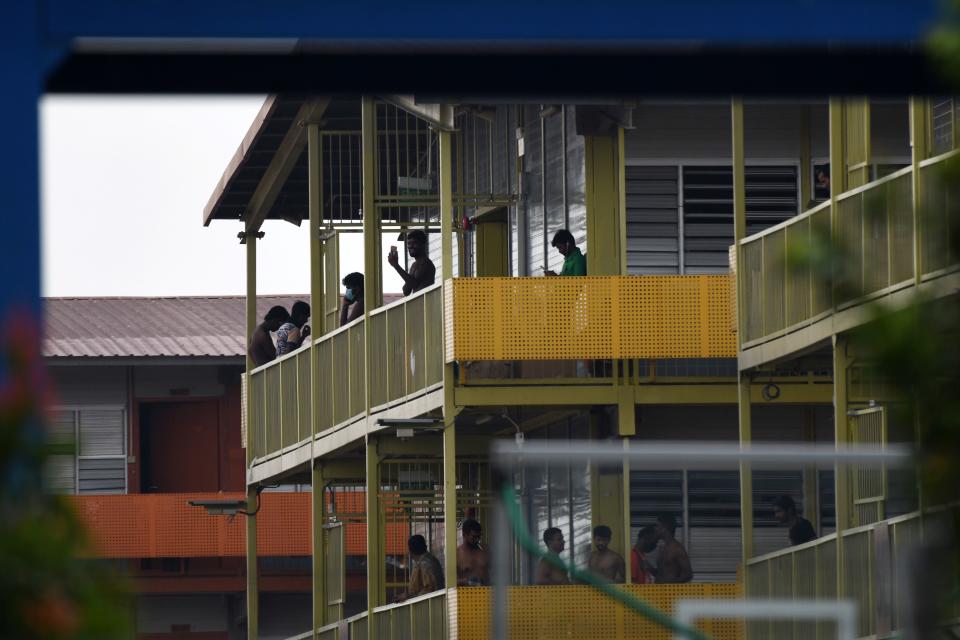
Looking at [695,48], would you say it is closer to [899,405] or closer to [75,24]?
[75,24]

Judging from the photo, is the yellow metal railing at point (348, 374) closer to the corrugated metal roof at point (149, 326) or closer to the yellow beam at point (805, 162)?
the yellow beam at point (805, 162)

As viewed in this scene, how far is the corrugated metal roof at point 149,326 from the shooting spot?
50.1 meters

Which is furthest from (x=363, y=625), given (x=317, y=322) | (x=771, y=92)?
(x=771, y=92)

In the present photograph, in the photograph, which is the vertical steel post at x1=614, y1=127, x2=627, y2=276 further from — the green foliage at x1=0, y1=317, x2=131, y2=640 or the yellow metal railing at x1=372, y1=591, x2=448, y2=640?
the green foliage at x1=0, y1=317, x2=131, y2=640

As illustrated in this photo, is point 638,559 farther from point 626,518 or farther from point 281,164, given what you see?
point 281,164

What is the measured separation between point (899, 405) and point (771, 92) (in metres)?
2.74

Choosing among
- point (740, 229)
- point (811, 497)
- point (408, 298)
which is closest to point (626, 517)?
point (811, 497)

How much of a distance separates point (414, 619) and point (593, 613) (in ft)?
52.3

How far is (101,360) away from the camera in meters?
49.9

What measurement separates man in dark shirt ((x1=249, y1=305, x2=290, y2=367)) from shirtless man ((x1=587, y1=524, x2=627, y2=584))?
21464mm

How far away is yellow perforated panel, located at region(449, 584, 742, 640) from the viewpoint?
9.05 meters

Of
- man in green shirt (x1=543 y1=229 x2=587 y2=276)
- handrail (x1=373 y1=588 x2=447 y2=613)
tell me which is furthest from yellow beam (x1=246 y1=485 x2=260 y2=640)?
man in green shirt (x1=543 y1=229 x2=587 y2=276)

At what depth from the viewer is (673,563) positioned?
31.7ft

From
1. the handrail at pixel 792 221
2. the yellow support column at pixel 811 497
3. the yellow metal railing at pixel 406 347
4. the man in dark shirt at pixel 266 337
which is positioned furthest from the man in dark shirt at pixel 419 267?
the yellow support column at pixel 811 497
